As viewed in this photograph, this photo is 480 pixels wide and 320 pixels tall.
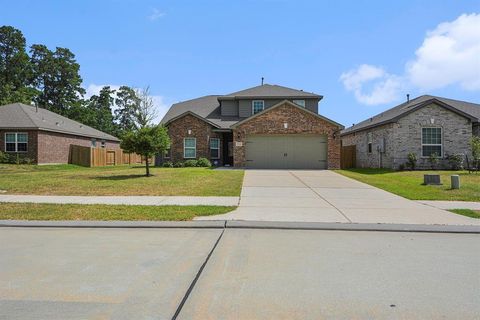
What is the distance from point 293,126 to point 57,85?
5804 centimetres

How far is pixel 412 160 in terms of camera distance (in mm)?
24375

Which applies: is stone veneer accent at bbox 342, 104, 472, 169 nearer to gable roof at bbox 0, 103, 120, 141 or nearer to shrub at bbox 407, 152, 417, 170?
shrub at bbox 407, 152, 417, 170

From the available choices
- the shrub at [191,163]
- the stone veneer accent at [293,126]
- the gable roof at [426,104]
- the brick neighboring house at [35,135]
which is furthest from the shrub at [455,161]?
the brick neighboring house at [35,135]

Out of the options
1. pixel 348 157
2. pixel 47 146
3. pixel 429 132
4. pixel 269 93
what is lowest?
pixel 348 157

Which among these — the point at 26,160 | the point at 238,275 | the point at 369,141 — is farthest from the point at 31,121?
the point at 238,275

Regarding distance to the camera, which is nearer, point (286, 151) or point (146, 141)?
point (146, 141)

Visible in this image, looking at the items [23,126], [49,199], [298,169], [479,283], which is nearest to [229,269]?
[479,283]

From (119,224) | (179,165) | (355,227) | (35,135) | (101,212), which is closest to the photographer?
(355,227)

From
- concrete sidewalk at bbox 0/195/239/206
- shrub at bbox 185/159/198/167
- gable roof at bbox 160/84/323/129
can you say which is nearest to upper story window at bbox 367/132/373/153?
gable roof at bbox 160/84/323/129

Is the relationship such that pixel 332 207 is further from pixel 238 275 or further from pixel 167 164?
pixel 167 164

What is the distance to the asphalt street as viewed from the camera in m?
3.96

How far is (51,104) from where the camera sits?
6850 cm

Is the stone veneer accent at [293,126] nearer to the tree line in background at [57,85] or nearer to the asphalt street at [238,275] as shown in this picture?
the asphalt street at [238,275]

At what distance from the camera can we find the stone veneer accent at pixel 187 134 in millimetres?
29438
